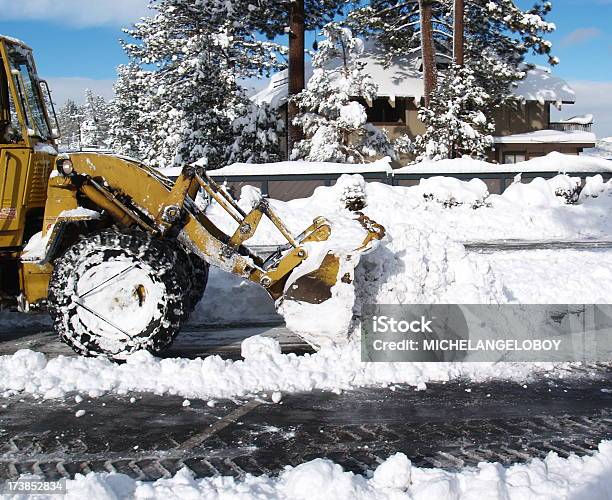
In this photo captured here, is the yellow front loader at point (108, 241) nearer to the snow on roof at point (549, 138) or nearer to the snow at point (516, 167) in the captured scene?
the snow at point (516, 167)

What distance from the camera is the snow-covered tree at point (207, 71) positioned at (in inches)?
918

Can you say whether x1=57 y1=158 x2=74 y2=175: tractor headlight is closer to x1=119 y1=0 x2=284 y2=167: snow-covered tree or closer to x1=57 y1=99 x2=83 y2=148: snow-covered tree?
x1=119 y1=0 x2=284 y2=167: snow-covered tree

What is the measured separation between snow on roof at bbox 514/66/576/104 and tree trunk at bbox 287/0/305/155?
11.3 metres

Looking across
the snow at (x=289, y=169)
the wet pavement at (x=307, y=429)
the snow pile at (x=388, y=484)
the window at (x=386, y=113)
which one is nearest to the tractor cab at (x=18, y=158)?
the wet pavement at (x=307, y=429)

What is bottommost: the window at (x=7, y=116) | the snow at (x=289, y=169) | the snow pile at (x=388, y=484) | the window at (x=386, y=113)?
the snow pile at (x=388, y=484)

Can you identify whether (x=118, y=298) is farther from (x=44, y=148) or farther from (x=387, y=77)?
(x=387, y=77)

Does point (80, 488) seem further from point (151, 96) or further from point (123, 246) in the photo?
point (151, 96)

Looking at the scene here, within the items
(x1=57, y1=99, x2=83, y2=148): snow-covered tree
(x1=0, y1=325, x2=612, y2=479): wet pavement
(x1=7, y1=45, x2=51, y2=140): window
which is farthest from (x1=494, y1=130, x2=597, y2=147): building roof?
(x1=57, y1=99, x2=83, y2=148): snow-covered tree

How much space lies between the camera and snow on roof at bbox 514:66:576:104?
3052cm

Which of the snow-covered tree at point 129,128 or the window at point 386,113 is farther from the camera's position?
the snow-covered tree at point 129,128

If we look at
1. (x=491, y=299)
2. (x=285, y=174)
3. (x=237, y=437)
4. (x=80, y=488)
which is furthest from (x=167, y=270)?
(x=285, y=174)

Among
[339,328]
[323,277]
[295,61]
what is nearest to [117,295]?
[323,277]

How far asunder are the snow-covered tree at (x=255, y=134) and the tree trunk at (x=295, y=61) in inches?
35.9

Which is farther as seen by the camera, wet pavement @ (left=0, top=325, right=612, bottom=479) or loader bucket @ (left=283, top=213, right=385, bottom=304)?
loader bucket @ (left=283, top=213, right=385, bottom=304)
